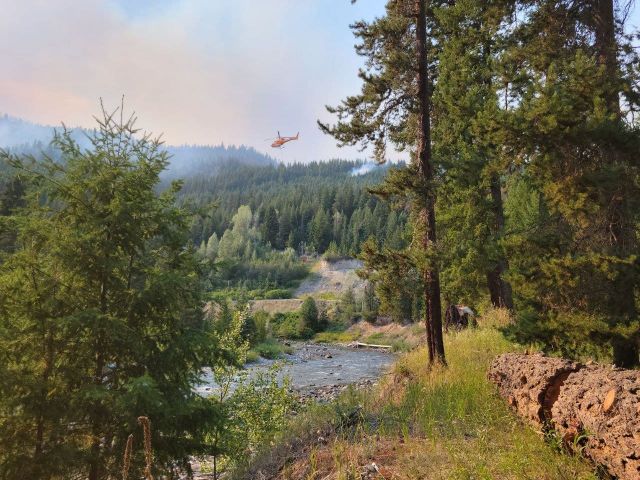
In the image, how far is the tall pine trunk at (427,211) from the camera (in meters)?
10.3

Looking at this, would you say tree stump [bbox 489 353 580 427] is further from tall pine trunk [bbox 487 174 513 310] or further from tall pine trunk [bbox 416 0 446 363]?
tall pine trunk [bbox 487 174 513 310]

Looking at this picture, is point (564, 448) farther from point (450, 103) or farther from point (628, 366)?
point (450, 103)

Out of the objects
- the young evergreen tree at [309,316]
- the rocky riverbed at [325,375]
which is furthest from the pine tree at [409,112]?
the young evergreen tree at [309,316]

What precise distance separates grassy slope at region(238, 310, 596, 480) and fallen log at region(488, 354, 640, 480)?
0.71 ft

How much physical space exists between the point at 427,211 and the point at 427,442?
21.4 ft

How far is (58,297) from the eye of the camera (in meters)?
5.70

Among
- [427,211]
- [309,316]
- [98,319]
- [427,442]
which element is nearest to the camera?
[427,442]

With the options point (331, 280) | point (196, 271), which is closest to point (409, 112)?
point (196, 271)

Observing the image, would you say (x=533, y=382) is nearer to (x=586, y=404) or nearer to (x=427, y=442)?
(x=586, y=404)

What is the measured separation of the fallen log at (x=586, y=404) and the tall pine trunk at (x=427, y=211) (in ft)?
15.3

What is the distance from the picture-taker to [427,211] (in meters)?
10.4

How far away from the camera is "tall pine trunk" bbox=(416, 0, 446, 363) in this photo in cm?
1030

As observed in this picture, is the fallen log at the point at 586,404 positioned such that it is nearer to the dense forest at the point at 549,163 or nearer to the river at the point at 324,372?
the dense forest at the point at 549,163

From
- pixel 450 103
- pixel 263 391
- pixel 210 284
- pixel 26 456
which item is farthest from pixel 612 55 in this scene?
pixel 26 456
